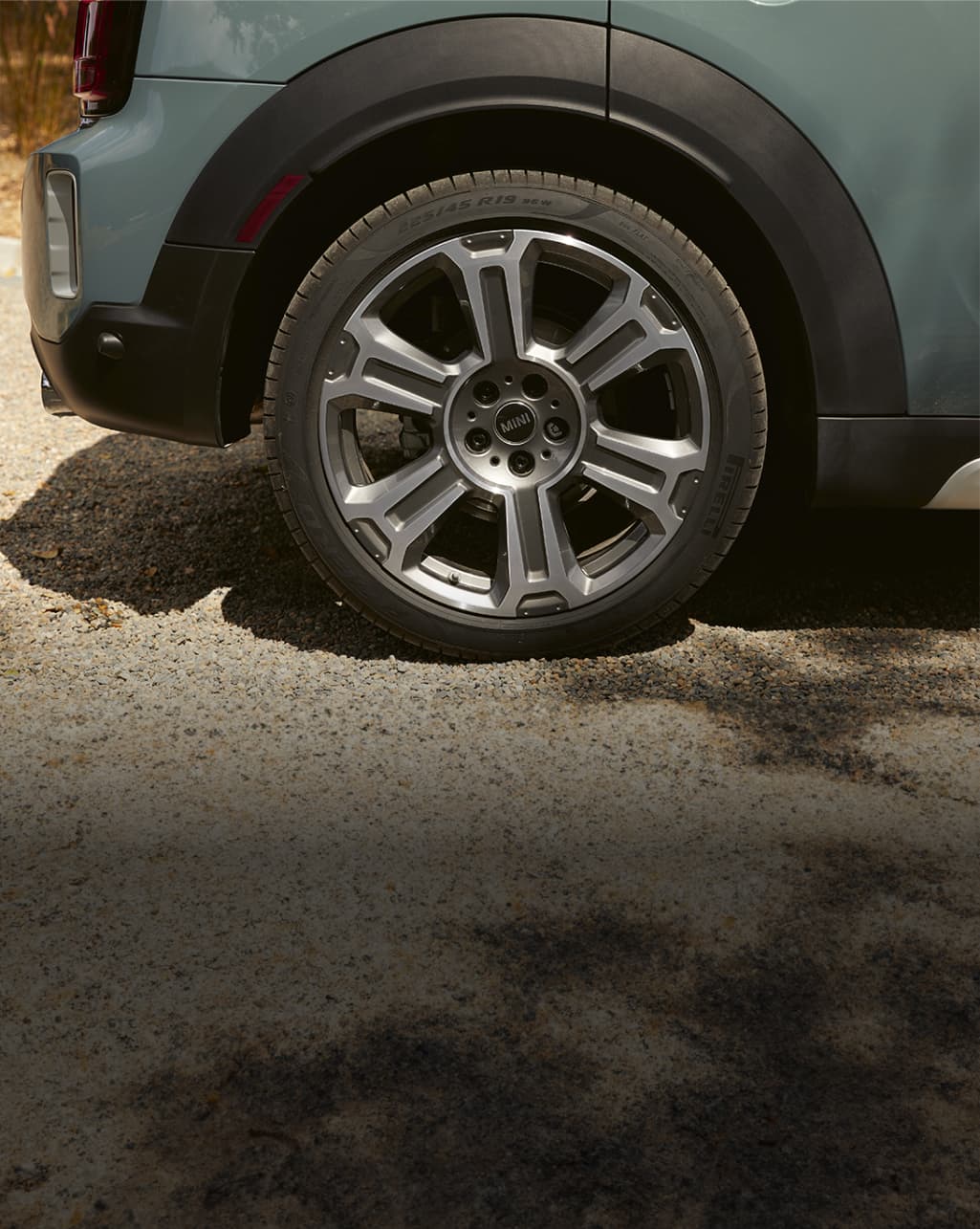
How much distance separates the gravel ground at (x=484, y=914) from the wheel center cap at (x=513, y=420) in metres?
0.50

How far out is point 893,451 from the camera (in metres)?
2.82

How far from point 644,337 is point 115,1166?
73.4 inches

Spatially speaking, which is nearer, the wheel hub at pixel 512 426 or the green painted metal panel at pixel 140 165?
the green painted metal panel at pixel 140 165

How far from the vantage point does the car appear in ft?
8.70

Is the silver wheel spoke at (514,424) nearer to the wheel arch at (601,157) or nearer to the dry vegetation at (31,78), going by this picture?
the wheel arch at (601,157)

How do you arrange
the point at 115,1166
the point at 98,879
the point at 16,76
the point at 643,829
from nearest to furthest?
the point at 115,1166 → the point at 98,879 → the point at 643,829 → the point at 16,76

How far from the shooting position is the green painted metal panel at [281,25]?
8.67 feet

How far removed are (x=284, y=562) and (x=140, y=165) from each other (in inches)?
43.8

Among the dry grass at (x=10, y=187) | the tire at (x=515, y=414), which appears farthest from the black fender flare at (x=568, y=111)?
the dry grass at (x=10, y=187)

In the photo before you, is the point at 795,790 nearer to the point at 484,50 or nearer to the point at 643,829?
the point at 643,829

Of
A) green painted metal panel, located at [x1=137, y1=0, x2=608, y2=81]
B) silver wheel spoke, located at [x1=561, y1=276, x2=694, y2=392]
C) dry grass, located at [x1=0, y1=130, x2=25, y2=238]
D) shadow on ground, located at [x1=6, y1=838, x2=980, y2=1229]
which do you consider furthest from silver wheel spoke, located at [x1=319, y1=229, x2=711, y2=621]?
dry grass, located at [x1=0, y1=130, x2=25, y2=238]

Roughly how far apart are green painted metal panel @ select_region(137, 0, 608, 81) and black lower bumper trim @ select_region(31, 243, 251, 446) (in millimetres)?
365

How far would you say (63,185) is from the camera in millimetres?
2818

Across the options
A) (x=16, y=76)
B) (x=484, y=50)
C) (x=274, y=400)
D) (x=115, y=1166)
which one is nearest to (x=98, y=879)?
(x=115, y=1166)
